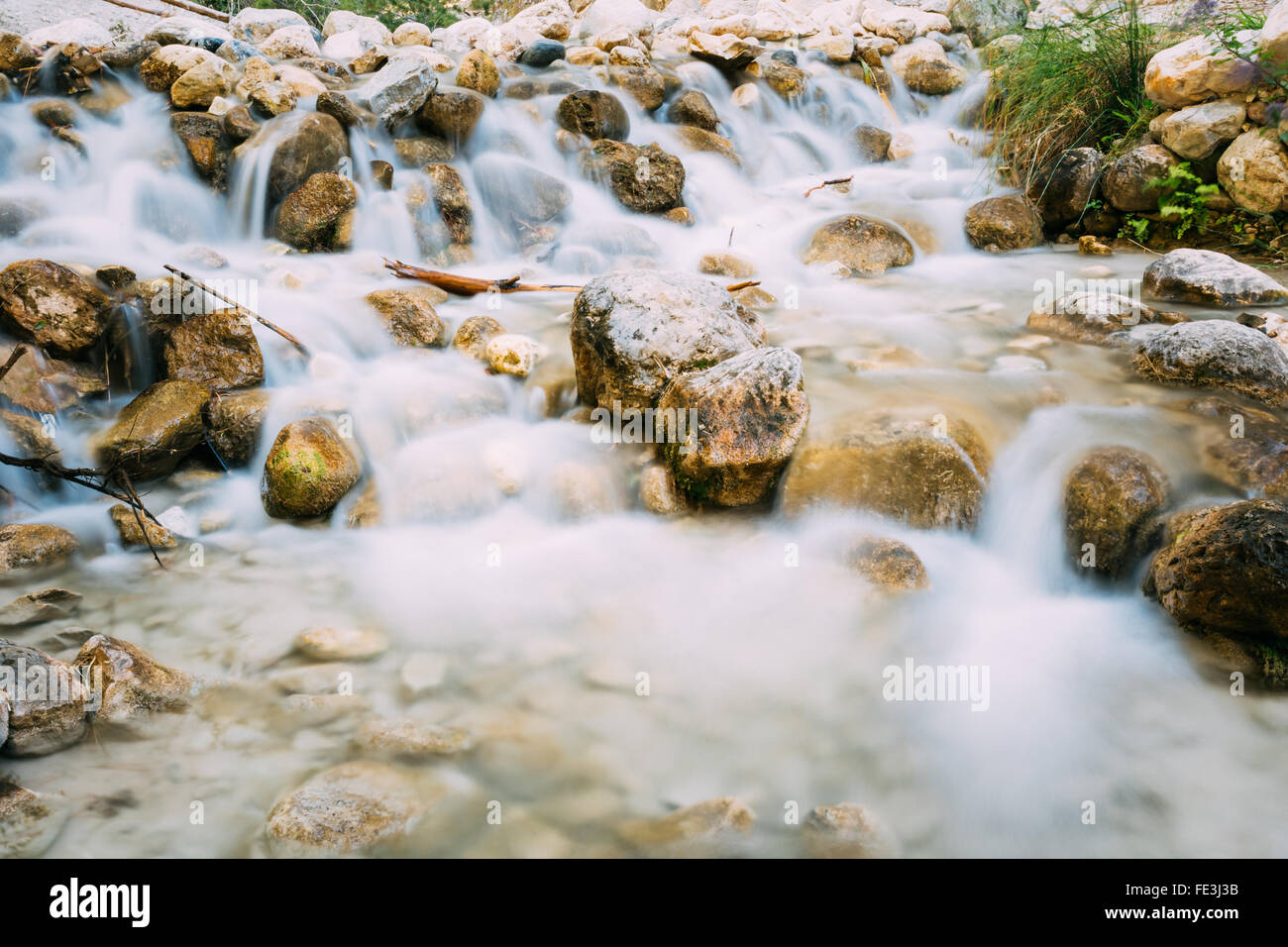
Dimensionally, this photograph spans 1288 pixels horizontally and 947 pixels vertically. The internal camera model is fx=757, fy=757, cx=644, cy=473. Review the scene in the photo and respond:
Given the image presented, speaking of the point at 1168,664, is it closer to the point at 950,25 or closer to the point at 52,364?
the point at 52,364

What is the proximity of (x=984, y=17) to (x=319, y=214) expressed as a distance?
11.5m

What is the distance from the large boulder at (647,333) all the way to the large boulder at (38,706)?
2.71 meters

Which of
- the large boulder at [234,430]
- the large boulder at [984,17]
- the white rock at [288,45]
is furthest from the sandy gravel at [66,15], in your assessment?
the large boulder at [984,17]

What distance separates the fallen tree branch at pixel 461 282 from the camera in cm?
599

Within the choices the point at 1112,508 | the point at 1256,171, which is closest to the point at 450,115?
the point at 1112,508

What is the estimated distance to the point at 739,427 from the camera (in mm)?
3596

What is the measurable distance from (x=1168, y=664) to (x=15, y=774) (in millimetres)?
3773

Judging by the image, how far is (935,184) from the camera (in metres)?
8.31

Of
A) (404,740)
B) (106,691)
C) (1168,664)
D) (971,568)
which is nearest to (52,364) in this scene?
(106,691)

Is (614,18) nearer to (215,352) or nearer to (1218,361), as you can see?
(215,352)

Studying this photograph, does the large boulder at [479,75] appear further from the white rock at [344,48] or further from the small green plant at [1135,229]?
the small green plant at [1135,229]

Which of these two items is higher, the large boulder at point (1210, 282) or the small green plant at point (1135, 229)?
the small green plant at point (1135, 229)

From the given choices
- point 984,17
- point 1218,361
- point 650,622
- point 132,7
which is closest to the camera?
point 650,622

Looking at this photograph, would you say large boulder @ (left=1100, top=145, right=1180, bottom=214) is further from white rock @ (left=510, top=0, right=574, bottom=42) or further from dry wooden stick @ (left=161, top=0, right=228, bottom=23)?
dry wooden stick @ (left=161, top=0, right=228, bottom=23)
